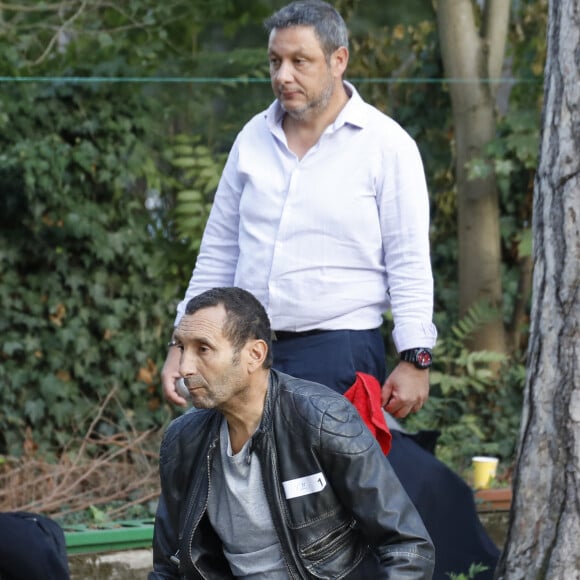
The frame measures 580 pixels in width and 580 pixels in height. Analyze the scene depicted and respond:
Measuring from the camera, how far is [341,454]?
326 centimetres

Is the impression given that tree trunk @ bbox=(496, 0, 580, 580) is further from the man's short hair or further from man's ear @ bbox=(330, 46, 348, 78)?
the man's short hair

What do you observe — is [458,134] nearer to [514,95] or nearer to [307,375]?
[514,95]

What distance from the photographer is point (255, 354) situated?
11.2 feet

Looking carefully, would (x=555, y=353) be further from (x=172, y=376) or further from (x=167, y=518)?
(x=167, y=518)

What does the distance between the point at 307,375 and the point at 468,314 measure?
4447 millimetres

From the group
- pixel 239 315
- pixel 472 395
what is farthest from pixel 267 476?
pixel 472 395

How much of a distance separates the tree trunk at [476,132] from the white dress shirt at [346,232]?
4.22 m

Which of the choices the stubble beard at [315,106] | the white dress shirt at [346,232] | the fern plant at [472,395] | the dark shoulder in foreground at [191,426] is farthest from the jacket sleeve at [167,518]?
the fern plant at [472,395]

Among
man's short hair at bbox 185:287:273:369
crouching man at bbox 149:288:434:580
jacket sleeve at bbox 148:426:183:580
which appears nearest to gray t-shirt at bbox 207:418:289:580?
crouching man at bbox 149:288:434:580

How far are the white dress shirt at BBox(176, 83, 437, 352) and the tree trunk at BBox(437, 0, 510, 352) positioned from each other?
13.9 feet

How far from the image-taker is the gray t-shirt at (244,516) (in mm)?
→ 3408

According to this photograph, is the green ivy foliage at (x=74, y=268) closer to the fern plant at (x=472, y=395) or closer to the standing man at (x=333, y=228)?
the fern plant at (x=472, y=395)

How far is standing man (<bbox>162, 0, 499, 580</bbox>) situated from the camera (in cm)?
402

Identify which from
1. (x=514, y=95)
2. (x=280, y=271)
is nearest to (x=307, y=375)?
(x=280, y=271)
